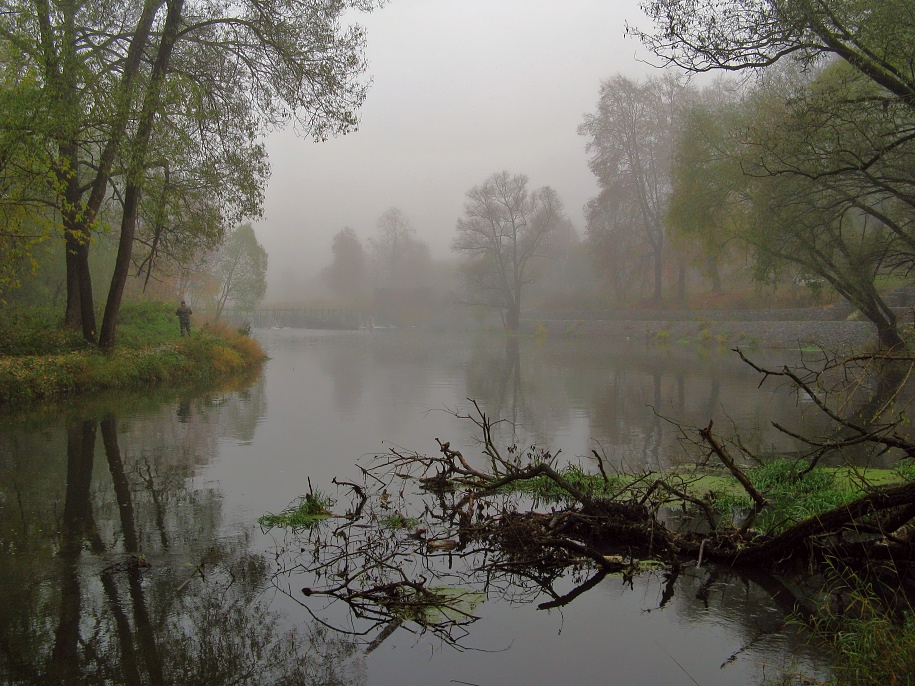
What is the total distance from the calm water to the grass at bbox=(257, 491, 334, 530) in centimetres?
19

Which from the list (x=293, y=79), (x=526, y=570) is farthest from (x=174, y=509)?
(x=293, y=79)

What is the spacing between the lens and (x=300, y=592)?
15.8 feet

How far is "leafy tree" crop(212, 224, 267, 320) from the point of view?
5975 cm

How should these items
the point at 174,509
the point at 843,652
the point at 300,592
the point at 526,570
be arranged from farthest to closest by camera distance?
the point at 174,509 → the point at 526,570 → the point at 300,592 → the point at 843,652

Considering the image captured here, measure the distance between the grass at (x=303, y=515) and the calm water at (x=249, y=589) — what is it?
193 millimetres

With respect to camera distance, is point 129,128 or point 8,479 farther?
point 129,128

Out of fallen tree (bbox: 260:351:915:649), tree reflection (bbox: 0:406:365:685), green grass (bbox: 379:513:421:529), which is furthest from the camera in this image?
green grass (bbox: 379:513:421:529)

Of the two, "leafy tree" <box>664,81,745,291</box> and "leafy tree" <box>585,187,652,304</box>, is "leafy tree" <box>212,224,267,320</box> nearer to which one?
"leafy tree" <box>585,187,652,304</box>

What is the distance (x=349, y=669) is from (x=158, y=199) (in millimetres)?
15753

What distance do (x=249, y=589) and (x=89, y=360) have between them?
14.1 m

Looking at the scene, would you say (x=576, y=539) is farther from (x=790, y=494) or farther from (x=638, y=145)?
(x=638, y=145)

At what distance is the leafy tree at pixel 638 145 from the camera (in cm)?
4853

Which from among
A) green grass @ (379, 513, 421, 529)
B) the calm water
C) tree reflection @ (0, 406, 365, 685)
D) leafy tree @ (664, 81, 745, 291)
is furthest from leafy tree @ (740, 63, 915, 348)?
tree reflection @ (0, 406, 365, 685)

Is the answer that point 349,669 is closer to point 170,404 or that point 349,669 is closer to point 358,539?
point 358,539
